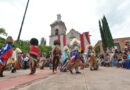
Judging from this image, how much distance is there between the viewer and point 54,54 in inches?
441

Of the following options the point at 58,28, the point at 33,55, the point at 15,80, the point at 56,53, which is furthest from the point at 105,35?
the point at 15,80

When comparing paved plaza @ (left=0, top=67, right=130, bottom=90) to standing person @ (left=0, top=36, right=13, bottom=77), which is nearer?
paved plaza @ (left=0, top=67, right=130, bottom=90)

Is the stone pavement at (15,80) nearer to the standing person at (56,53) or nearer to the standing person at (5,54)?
the standing person at (5,54)

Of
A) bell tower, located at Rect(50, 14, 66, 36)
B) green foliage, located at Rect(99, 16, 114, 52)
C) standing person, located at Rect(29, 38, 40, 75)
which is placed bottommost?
standing person, located at Rect(29, 38, 40, 75)

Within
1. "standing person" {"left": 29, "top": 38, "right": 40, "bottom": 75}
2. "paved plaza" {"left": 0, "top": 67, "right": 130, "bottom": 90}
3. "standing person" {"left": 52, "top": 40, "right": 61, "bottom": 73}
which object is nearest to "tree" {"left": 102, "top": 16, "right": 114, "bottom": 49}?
"standing person" {"left": 52, "top": 40, "right": 61, "bottom": 73}

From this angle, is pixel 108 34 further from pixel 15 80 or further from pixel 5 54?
pixel 15 80

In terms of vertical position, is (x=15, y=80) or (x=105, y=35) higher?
(x=105, y=35)

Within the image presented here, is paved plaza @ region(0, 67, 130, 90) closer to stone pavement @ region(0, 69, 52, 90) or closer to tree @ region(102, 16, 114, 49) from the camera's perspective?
stone pavement @ region(0, 69, 52, 90)

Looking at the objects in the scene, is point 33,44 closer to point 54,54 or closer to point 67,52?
point 54,54

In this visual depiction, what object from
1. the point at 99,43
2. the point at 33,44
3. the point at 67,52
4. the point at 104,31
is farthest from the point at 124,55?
the point at 99,43

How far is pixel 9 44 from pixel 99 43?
73.6 m

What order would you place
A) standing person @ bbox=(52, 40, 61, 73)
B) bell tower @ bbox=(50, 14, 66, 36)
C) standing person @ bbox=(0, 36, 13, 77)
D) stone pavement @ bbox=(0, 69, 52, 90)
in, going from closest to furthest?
stone pavement @ bbox=(0, 69, 52, 90), standing person @ bbox=(0, 36, 13, 77), standing person @ bbox=(52, 40, 61, 73), bell tower @ bbox=(50, 14, 66, 36)

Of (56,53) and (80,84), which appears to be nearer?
(80,84)

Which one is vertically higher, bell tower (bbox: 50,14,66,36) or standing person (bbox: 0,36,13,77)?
bell tower (bbox: 50,14,66,36)
